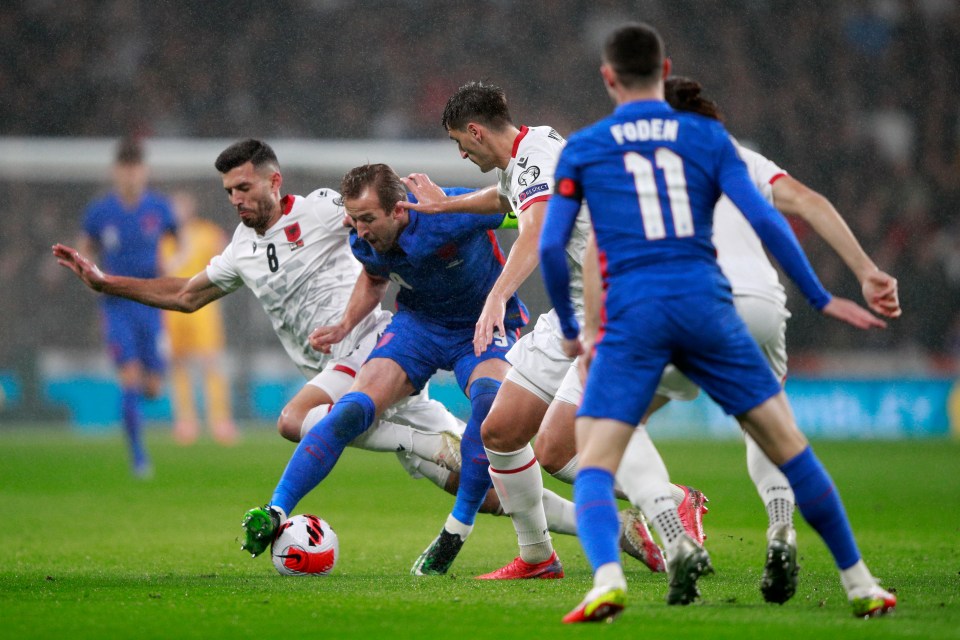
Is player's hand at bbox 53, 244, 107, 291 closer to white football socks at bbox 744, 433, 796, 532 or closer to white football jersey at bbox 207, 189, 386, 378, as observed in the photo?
white football jersey at bbox 207, 189, 386, 378

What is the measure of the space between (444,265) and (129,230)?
23.4ft

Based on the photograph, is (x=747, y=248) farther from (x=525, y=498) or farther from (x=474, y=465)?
(x=474, y=465)

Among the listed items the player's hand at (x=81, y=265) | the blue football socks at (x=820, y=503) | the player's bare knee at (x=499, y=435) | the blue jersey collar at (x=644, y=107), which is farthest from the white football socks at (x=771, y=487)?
the player's hand at (x=81, y=265)

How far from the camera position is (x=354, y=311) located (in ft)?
23.0

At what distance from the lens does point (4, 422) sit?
1838 centimetres

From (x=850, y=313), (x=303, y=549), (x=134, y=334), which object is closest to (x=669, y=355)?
(x=850, y=313)

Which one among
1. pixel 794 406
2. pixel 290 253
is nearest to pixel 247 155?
pixel 290 253

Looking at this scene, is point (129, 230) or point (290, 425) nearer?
point (290, 425)

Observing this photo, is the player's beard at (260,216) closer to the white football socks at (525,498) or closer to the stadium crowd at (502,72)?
the white football socks at (525,498)

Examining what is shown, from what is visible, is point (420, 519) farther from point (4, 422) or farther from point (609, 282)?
point (4, 422)

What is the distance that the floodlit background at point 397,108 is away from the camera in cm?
1894

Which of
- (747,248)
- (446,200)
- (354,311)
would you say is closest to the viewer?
(747,248)

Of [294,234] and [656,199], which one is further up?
[294,234]

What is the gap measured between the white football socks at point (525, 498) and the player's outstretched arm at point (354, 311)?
131cm
